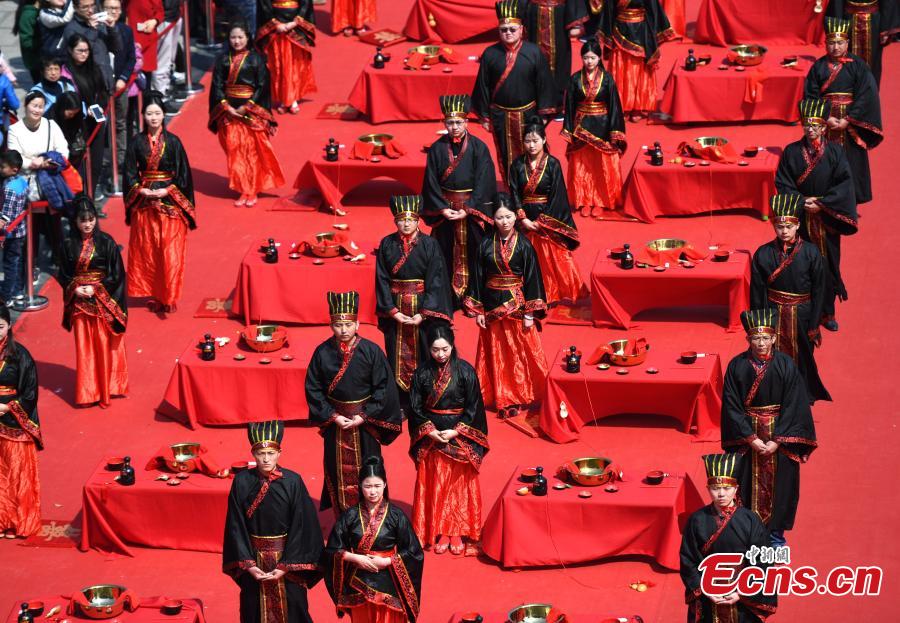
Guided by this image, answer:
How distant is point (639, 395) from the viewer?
14.9 metres

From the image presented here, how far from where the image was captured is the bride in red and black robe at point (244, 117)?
60.1 ft

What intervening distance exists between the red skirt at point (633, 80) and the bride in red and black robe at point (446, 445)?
6.45 meters

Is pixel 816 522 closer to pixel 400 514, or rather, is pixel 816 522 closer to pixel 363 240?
pixel 400 514

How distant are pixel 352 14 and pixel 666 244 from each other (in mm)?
6640

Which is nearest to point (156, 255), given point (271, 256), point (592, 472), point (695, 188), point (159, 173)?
point (159, 173)

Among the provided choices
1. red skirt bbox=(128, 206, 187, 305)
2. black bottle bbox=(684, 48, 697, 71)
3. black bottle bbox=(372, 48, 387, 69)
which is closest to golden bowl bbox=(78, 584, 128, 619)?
red skirt bbox=(128, 206, 187, 305)

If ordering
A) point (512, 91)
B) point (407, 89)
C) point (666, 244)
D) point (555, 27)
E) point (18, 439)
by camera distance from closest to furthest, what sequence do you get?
point (18, 439)
point (666, 244)
point (512, 91)
point (555, 27)
point (407, 89)

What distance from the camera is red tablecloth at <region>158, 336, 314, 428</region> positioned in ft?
50.0

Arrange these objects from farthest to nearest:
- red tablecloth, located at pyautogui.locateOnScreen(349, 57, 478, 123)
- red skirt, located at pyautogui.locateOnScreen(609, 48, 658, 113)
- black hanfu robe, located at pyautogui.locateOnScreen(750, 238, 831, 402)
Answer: red tablecloth, located at pyautogui.locateOnScreen(349, 57, 478, 123) < red skirt, located at pyautogui.locateOnScreen(609, 48, 658, 113) < black hanfu robe, located at pyautogui.locateOnScreen(750, 238, 831, 402)

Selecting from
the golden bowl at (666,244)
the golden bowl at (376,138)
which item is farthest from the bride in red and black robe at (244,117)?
the golden bowl at (666,244)

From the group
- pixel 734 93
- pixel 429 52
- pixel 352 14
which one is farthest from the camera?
pixel 352 14

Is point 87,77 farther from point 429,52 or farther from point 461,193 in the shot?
point 461,193

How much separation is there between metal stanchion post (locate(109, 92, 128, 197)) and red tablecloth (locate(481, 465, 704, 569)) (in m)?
6.78

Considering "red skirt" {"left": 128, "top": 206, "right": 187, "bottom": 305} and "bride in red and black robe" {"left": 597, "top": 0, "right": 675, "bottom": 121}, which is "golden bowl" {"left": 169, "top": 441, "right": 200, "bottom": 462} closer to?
"red skirt" {"left": 128, "top": 206, "right": 187, "bottom": 305}
